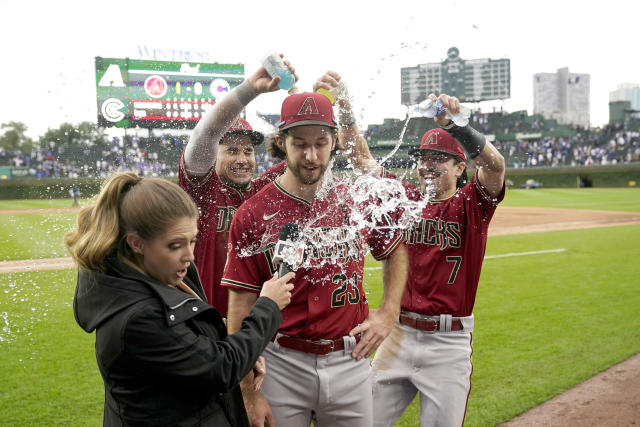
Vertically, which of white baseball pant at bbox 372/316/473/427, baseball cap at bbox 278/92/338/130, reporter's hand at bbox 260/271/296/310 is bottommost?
white baseball pant at bbox 372/316/473/427

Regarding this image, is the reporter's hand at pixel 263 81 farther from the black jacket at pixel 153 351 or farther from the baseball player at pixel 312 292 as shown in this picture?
the black jacket at pixel 153 351

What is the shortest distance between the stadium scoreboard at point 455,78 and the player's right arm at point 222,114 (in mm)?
652

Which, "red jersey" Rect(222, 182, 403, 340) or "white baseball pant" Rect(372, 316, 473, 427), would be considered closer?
"red jersey" Rect(222, 182, 403, 340)

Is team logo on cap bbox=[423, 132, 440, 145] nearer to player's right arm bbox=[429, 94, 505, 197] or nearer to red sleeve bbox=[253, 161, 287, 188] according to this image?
player's right arm bbox=[429, 94, 505, 197]

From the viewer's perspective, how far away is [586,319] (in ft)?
23.1

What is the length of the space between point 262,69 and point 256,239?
74cm

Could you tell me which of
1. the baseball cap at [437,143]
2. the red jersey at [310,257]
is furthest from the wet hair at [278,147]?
the baseball cap at [437,143]

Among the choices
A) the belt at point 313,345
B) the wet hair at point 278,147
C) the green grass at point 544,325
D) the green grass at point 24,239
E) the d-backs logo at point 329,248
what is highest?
the wet hair at point 278,147

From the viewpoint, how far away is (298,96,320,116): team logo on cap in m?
2.09

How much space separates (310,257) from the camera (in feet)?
7.18

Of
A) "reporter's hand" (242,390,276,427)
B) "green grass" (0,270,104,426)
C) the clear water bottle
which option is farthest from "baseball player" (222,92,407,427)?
"green grass" (0,270,104,426)

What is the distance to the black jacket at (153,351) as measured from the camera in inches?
59.5

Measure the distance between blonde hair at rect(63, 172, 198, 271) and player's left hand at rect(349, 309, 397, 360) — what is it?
1.04 meters

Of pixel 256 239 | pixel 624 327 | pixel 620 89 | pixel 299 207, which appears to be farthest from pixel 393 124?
pixel 620 89
